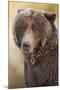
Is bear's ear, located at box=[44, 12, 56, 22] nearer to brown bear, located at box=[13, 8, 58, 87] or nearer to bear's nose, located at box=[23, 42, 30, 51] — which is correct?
brown bear, located at box=[13, 8, 58, 87]

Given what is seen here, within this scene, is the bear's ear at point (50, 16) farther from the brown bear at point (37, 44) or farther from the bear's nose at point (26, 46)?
the bear's nose at point (26, 46)

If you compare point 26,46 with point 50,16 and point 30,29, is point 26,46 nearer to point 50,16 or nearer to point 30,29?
point 30,29

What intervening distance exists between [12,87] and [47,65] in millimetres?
456

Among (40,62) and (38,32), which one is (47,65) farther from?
(38,32)

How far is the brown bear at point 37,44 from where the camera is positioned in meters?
2.08

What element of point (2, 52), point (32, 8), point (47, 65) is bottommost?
point (47, 65)

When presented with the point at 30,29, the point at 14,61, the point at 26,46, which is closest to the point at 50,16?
the point at 30,29

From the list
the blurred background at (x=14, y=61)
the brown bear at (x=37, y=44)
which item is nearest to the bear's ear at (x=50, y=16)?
the brown bear at (x=37, y=44)

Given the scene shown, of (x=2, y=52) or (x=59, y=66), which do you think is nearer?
(x=2, y=52)

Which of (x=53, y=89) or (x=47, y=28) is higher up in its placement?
(x=47, y=28)

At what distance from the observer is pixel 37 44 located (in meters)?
2.11


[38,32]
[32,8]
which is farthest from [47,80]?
[32,8]

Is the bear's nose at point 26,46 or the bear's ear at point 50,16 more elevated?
the bear's ear at point 50,16

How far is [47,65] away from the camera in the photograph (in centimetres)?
215
